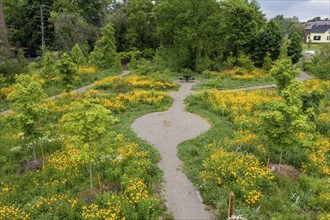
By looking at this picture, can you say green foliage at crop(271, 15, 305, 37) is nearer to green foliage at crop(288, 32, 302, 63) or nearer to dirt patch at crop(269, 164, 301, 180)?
green foliage at crop(288, 32, 302, 63)

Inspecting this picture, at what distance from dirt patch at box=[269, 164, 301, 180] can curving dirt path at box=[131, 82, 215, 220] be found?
3.26 meters

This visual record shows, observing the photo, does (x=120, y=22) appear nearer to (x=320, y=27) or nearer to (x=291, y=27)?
(x=291, y=27)

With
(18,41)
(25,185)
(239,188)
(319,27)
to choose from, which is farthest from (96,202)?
(319,27)

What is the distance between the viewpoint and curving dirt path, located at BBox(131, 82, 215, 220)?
8.13 m

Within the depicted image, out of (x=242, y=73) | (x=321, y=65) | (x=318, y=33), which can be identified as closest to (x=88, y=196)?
(x=242, y=73)

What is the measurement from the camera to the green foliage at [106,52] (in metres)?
30.0

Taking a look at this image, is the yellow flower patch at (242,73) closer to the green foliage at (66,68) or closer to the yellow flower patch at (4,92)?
the green foliage at (66,68)

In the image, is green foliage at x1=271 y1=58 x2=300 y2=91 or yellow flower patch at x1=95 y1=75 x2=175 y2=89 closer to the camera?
green foliage at x1=271 y1=58 x2=300 y2=91

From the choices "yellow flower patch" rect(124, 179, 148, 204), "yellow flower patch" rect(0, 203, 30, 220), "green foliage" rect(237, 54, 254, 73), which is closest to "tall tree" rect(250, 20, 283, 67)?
"green foliage" rect(237, 54, 254, 73)

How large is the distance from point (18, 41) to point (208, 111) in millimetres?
39580

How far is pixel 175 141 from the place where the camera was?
497 inches

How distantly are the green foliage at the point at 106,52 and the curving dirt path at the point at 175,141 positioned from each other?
1283cm

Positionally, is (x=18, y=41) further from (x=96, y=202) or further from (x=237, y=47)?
(x=96, y=202)

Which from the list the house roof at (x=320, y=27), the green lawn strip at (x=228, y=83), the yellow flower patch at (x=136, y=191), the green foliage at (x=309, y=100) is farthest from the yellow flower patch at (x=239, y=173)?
the house roof at (x=320, y=27)
